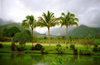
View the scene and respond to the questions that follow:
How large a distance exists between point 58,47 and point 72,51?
12.5 feet

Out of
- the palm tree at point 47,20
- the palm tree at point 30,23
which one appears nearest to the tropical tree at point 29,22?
the palm tree at point 30,23

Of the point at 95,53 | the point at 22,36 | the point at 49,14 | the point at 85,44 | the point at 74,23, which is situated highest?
the point at 49,14

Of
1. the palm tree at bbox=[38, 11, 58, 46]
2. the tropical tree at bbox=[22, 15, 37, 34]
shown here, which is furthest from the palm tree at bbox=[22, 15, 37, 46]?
the palm tree at bbox=[38, 11, 58, 46]

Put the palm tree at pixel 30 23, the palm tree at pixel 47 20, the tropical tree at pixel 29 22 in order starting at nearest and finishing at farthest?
the palm tree at pixel 47 20, the palm tree at pixel 30 23, the tropical tree at pixel 29 22

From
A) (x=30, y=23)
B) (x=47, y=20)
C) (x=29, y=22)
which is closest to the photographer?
(x=47, y=20)

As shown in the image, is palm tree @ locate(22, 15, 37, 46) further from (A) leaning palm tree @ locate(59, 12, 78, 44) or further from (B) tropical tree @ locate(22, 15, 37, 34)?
(A) leaning palm tree @ locate(59, 12, 78, 44)

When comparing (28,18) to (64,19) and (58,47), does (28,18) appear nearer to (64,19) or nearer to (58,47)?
(64,19)

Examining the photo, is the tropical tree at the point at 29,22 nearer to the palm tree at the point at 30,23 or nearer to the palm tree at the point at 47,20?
the palm tree at the point at 30,23

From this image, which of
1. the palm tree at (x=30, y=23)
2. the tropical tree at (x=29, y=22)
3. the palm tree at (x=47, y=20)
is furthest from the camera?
the tropical tree at (x=29, y=22)

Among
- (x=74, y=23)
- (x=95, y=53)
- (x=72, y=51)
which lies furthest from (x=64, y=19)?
(x=95, y=53)

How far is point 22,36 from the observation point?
3341 centimetres

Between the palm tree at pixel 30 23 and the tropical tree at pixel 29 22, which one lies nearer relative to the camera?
the palm tree at pixel 30 23

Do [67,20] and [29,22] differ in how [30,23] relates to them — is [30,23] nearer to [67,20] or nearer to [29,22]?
[29,22]

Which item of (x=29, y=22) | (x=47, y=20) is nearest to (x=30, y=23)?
(x=29, y=22)
